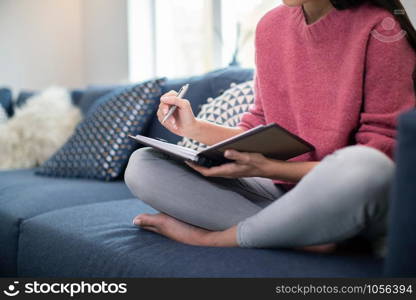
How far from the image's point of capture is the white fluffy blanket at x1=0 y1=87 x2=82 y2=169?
229 cm

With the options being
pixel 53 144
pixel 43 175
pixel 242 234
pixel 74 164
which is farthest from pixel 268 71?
pixel 53 144

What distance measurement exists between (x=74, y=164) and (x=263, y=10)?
1.07 metres

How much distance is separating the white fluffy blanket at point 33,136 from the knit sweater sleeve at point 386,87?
1.67 meters

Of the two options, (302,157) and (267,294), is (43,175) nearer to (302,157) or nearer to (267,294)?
(302,157)

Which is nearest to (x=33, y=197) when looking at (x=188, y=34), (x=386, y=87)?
(x=386, y=87)

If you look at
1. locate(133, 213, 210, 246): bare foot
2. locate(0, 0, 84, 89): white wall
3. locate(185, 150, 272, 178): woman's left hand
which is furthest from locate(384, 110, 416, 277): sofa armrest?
locate(0, 0, 84, 89): white wall

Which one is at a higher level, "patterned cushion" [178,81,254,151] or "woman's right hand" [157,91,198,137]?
"woman's right hand" [157,91,198,137]

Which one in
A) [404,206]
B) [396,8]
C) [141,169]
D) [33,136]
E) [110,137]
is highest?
[396,8]

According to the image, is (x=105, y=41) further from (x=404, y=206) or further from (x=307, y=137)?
(x=404, y=206)

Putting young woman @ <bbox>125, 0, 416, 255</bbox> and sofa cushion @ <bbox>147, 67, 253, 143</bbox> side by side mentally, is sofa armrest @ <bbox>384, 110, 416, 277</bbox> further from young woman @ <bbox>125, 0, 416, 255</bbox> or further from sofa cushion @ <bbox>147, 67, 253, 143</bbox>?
sofa cushion @ <bbox>147, 67, 253, 143</bbox>

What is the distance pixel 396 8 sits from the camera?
40.1 inches

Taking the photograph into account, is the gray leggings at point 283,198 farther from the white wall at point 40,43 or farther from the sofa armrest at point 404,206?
the white wall at point 40,43

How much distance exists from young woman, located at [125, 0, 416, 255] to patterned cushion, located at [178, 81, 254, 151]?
279 mm

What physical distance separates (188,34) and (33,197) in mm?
1615
